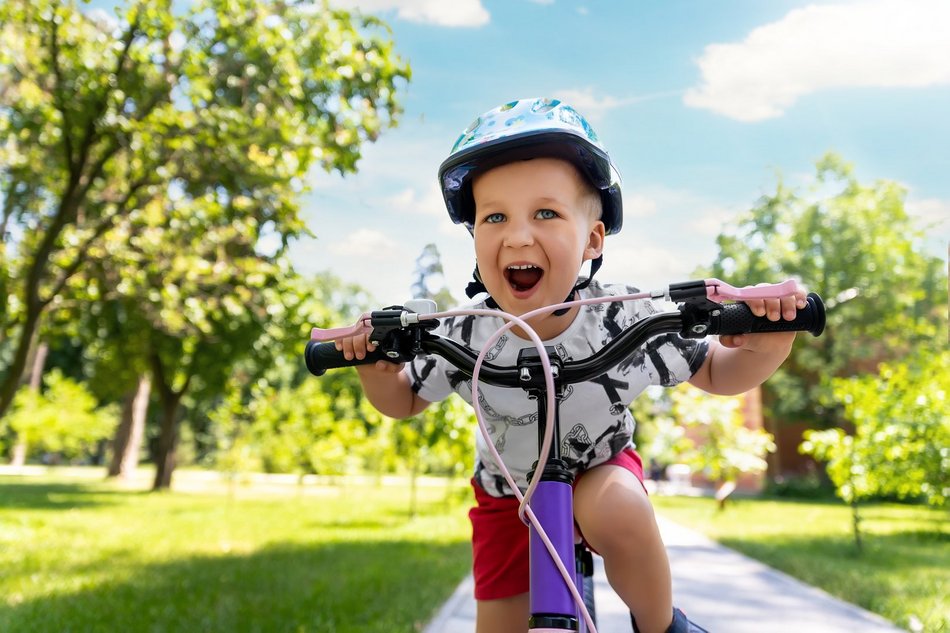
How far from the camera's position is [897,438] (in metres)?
8.15

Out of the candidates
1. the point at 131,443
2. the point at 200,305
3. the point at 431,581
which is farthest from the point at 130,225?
the point at 131,443

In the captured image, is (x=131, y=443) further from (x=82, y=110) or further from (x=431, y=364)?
(x=431, y=364)

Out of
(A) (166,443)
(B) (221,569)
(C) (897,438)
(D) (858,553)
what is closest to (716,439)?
(D) (858,553)

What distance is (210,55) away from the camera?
25.3 feet

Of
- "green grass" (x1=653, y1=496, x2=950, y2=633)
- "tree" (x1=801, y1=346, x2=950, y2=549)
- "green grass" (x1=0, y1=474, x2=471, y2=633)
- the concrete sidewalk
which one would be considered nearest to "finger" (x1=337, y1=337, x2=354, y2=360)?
"green grass" (x1=0, y1=474, x2=471, y2=633)

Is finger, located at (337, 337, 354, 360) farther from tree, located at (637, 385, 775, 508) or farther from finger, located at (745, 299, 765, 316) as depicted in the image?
tree, located at (637, 385, 775, 508)

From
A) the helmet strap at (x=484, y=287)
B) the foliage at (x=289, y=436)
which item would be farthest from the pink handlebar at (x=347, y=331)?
the foliage at (x=289, y=436)

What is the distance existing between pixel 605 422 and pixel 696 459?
15.5 metres

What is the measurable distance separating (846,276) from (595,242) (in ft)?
97.7

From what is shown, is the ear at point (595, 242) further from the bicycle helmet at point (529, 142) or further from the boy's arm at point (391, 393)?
the boy's arm at point (391, 393)

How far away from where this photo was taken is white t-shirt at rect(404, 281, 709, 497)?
2125 mm

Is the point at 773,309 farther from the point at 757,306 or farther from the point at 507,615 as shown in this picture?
the point at 507,615

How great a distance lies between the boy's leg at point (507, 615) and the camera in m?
2.34

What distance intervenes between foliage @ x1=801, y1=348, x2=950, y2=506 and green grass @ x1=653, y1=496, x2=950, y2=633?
2.60 feet
